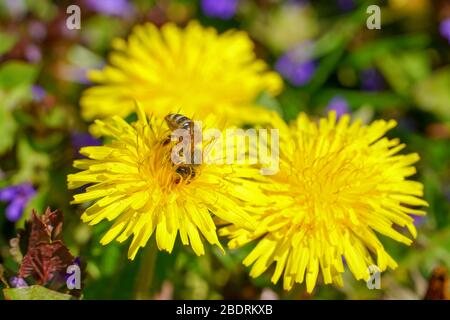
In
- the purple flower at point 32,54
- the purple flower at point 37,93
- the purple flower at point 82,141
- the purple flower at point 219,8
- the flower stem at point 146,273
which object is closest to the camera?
the flower stem at point 146,273

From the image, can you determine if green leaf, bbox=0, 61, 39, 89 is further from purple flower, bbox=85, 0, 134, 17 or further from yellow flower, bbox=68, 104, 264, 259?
yellow flower, bbox=68, 104, 264, 259

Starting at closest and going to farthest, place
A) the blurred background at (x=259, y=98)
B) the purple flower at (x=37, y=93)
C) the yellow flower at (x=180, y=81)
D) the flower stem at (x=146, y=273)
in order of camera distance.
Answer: the flower stem at (x=146, y=273), the blurred background at (x=259, y=98), the yellow flower at (x=180, y=81), the purple flower at (x=37, y=93)

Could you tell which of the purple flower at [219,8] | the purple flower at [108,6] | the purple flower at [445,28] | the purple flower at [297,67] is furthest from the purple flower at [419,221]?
the purple flower at [108,6]

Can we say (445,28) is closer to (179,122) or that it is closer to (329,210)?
(329,210)

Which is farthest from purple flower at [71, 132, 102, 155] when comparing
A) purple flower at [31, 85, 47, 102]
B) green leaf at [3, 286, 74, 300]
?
green leaf at [3, 286, 74, 300]

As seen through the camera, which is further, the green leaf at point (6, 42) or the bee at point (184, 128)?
the green leaf at point (6, 42)

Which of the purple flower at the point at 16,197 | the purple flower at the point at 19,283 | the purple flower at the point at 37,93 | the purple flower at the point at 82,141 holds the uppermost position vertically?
the purple flower at the point at 37,93

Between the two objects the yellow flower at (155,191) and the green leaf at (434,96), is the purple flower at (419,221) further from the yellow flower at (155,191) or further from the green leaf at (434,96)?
the yellow flower at (155,191)
